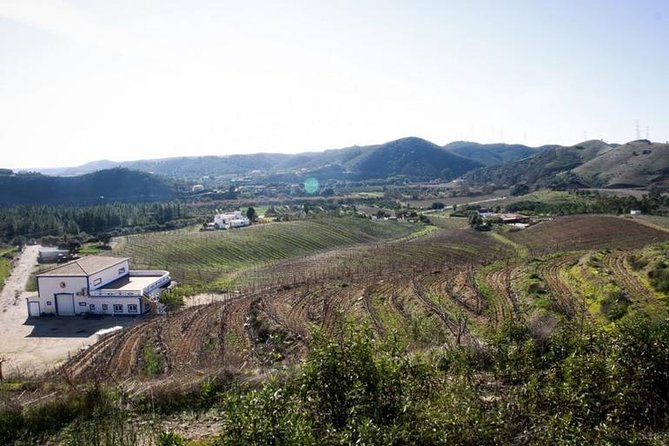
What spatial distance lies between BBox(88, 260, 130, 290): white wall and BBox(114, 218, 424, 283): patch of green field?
5.31 metres

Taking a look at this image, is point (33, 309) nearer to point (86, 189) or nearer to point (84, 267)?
point (84, 267)

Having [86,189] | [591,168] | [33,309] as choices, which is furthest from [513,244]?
[86,189]

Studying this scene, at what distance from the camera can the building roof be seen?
120ft

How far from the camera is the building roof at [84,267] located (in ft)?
120

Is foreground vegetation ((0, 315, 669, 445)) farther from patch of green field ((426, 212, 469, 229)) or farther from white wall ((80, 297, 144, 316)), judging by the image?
patch of green field ((426, 212, 469, 229))

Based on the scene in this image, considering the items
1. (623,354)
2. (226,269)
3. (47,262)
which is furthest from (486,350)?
(47,262)

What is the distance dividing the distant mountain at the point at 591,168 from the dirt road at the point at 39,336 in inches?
4224

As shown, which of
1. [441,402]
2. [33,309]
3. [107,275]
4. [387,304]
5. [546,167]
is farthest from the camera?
[546,167]

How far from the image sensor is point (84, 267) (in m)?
37.9

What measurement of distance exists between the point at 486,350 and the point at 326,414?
6.13 metres

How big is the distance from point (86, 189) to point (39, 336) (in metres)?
129

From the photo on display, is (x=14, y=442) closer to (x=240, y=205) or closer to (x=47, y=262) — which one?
(x=47, y=262)

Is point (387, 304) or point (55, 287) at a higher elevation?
point (387, 304)

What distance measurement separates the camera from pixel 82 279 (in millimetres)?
36031
